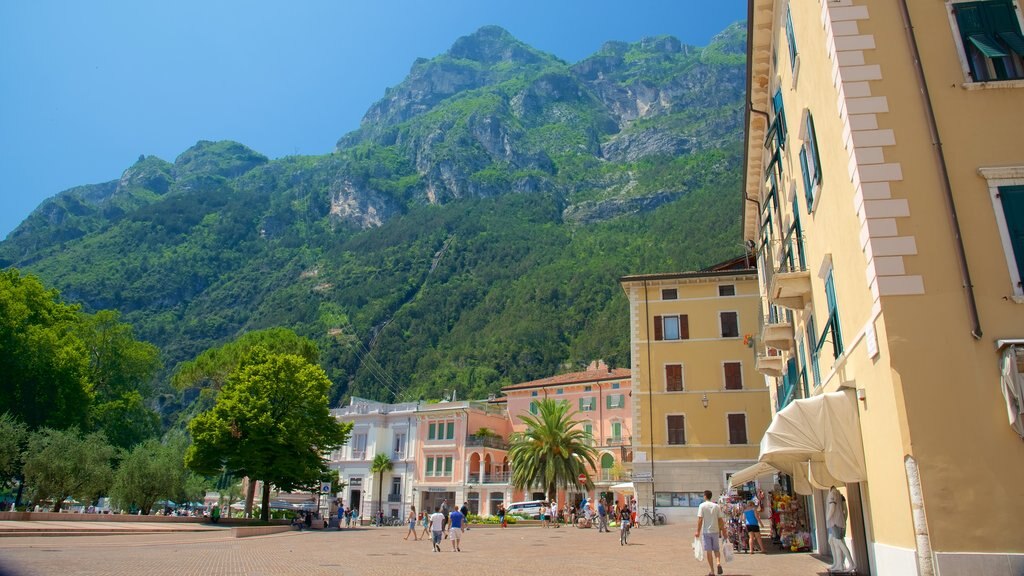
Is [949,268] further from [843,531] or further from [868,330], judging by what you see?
[843,531]

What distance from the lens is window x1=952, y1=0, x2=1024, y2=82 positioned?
9.43 metres

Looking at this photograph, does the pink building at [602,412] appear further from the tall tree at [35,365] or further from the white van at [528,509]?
the tall tree at [35,365]

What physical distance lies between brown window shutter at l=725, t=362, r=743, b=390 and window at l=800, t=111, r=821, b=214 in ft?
79.3

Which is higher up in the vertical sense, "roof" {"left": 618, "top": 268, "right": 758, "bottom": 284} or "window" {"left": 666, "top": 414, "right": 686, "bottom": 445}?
"roof" {"left": 618, "top": 268, "right": 758, "bottom": 284}

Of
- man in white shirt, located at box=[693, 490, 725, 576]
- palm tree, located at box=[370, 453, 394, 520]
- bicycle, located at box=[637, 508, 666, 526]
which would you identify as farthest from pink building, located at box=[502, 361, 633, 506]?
man in white shirt, located at box=[693, 490, 725, 576]

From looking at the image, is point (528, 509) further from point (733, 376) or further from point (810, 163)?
Answer: point (810, 163)

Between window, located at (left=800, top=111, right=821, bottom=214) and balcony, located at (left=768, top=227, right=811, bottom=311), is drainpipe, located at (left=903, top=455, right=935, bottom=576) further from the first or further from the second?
balcony, located at (left=768, top=227, right=811, bottom=311)

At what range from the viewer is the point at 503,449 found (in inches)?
2404

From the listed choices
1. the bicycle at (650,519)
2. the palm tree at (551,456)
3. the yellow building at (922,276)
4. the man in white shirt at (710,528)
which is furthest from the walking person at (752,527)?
the palm tree at (551,456)

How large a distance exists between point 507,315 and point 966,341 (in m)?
113

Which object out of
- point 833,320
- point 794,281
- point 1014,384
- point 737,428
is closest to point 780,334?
point 794,281

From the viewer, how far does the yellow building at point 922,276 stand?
26.3 ft

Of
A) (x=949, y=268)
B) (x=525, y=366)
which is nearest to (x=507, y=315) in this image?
(x=525, y=366)

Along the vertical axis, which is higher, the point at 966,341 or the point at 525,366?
the point at 525,366
